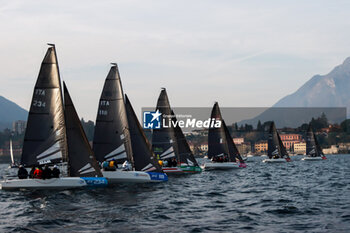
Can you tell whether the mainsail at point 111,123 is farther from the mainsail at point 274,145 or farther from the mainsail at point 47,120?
the mainsail at point 274,145

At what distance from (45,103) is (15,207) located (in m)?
8.67

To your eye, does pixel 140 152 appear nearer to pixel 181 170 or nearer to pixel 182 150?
pixel 181 170

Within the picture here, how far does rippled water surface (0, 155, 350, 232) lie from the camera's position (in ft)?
66.5

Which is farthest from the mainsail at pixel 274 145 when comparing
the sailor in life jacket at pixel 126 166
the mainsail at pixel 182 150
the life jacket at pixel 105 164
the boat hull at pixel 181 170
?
the life jacket at pixel 105 164

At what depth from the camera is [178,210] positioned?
81.6ft

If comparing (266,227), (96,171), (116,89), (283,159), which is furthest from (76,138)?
(283,159)

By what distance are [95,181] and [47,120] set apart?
5.07 metres

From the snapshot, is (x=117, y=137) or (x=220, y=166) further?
(x=220, y=166)

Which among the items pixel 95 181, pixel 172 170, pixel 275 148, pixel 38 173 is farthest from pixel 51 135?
pixel 275 148

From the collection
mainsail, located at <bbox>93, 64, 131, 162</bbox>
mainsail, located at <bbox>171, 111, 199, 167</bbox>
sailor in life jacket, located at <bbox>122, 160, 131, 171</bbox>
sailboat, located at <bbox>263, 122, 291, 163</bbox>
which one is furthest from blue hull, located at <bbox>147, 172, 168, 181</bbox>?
sailboat, located at <bbox>263, 122, 291, 163</bbox>

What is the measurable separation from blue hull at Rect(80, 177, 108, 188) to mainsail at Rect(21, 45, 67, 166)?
2.21 m

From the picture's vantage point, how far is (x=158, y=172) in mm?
39844

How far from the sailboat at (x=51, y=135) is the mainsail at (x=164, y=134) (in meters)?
20.3

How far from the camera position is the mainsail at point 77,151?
1297 inches
